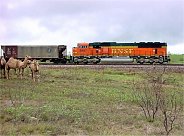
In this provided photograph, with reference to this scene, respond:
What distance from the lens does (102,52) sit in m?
49.6

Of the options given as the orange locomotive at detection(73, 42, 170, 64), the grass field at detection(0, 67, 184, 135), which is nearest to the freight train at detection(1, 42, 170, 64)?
the orange locomotive at detection(73, 42, 170, 64)

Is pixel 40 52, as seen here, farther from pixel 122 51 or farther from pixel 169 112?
pixel 169 112

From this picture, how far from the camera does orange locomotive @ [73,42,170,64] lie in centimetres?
4862

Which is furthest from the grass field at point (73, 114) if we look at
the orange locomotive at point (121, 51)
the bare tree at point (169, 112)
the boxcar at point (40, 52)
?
the boxcar at point (40, 52)

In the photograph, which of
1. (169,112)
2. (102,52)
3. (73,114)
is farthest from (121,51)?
(73,114)

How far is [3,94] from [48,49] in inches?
1350

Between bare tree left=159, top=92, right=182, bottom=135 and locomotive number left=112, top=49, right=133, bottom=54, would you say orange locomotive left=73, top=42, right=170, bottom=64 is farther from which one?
bare tree left=159, top=92, right=182, bottom=135

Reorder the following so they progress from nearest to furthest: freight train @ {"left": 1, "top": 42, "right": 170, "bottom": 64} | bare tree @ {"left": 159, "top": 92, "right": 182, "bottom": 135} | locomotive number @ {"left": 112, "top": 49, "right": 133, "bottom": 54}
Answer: bare tree @ {"left": 159, "top": 92, "right": 182, "bottom": 135}, freight train @ {"left": 1, "top": 42, "right": 170, "bottom": 64}, locomotive number @ {"left": 112, "top": 49, "right": 133, "bottom": 54}

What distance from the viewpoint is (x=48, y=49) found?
50.0m

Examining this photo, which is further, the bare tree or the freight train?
the freight train

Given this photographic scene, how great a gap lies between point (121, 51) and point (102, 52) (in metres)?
2.71

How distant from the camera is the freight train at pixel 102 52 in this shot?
160 feet

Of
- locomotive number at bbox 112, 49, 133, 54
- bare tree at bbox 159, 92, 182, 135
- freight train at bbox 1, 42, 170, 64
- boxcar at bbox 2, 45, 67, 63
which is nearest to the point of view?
bare tree at bbox 159, 92, 182, 135

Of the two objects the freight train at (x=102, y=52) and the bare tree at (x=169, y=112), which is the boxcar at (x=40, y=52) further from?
the bare tree at (x=169, y=112)
